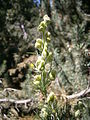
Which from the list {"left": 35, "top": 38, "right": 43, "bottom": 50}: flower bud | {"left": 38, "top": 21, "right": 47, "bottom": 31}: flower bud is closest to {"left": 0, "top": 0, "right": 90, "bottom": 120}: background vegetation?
{"left": 35, "top": 38, "right": 43, "bottom": 50}: flower bud

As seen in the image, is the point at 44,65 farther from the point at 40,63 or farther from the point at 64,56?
the point at 64,56

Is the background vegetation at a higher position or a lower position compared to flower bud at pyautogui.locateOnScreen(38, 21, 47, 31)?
lower

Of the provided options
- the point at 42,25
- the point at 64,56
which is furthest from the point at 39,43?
the point at 64,56

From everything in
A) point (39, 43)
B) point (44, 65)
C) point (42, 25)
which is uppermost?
point (42, 25)

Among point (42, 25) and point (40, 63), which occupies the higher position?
point (42, 25)

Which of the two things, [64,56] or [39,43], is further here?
[64,56]

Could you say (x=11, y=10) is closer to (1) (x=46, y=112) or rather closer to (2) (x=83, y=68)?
(2) (x=83, y=68)

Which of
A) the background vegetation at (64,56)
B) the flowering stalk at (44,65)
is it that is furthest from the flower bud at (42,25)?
the background vegetation at (64,56)

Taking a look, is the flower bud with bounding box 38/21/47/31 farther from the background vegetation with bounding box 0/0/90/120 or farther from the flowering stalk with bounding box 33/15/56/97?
the background vegetation with bounding box 0/0/90/120

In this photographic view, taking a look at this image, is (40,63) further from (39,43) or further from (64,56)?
(64,56)

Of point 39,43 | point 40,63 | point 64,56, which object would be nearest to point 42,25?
point 39,43

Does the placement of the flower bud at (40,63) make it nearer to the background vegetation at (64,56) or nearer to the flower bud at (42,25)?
the background vegetation at (64,56)

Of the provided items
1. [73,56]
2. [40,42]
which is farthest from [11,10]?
[40,42]

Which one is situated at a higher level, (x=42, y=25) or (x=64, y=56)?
(x=42, y=25)
